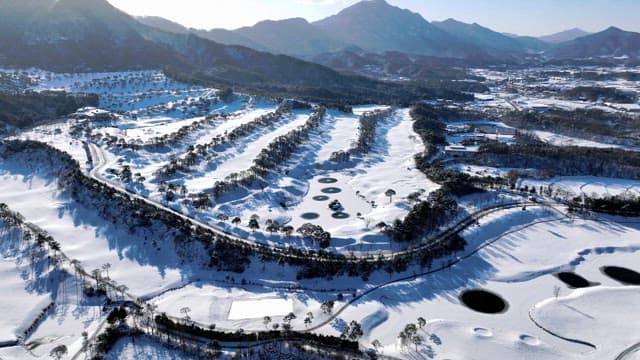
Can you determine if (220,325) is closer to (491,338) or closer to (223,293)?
(223,293)

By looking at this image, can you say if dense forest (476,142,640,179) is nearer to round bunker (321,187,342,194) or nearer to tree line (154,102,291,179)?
round bunker (321,187,342,194)

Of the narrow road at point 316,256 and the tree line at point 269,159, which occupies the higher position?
the tree line at point 269,159

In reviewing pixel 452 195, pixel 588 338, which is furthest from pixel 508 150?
pixel 588 338

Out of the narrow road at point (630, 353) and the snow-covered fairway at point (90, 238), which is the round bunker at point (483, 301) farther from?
the snow-covered fairway at point (90, 238)

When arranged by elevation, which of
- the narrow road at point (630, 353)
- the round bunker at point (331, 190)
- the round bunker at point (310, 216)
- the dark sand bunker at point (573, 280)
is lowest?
the narrow road at point (630, 353)

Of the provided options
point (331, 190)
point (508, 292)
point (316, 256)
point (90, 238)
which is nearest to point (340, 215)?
point (331, 190)

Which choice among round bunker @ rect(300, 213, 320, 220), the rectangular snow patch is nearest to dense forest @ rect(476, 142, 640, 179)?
round bunker @ rect(300, 213, 320, 220)

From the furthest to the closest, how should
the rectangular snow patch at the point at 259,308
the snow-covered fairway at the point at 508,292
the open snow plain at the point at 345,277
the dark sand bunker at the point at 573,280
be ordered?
1. the dark sand bunker at the point at 573,280
2. the rectangular snow patch at the point at 259,308
3. the open snow plain at the point at 345,277
4. the snow-covered fairway at the point at 508,292

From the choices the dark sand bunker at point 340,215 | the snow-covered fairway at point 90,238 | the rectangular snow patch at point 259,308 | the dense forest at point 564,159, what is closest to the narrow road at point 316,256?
the snow-covered fairway at point 90,238
